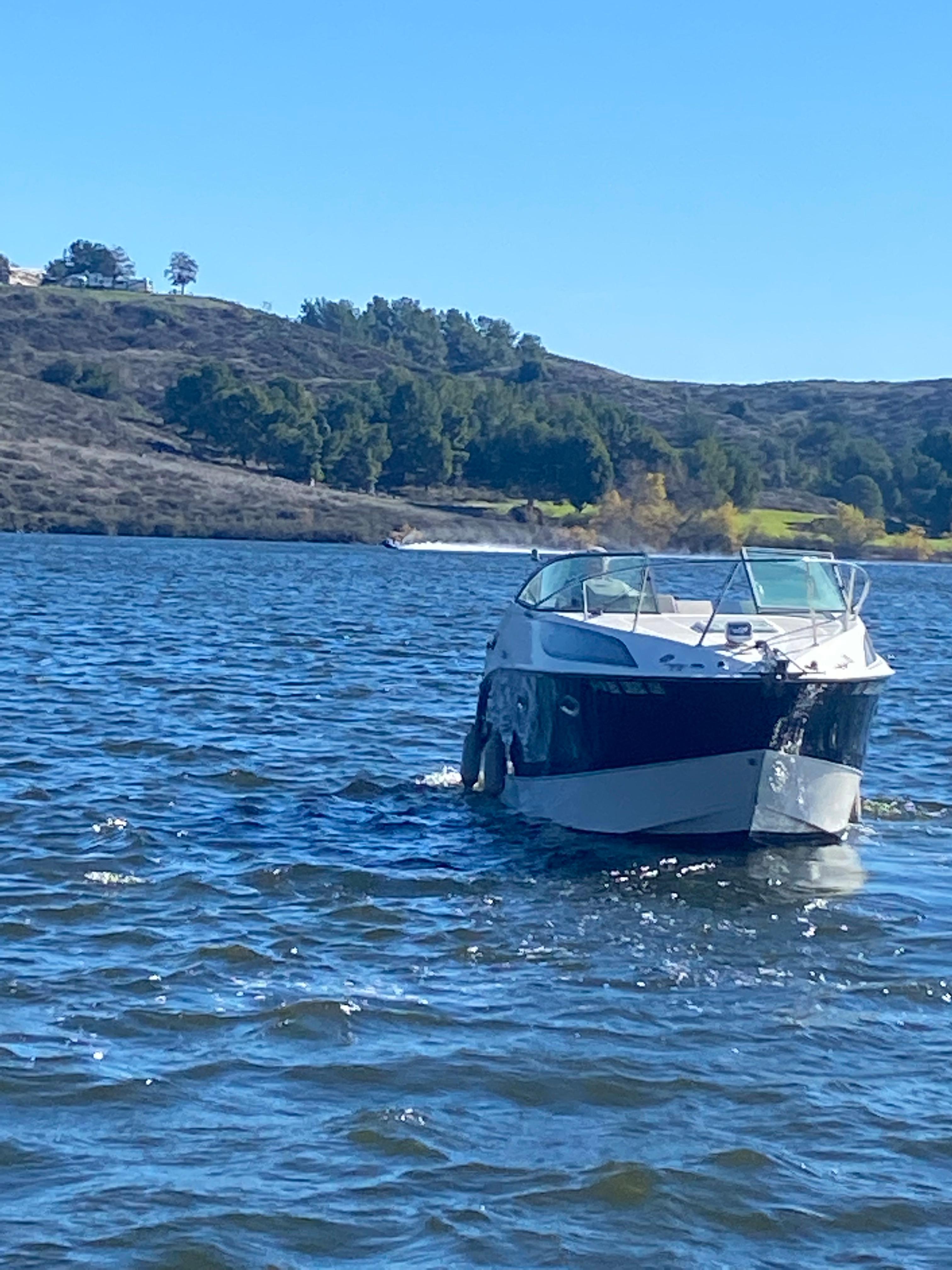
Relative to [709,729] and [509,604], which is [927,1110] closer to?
[709,729]

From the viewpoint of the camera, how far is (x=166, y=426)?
129125 millimetres

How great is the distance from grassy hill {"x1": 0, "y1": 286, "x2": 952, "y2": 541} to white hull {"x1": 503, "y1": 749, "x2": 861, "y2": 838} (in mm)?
86666

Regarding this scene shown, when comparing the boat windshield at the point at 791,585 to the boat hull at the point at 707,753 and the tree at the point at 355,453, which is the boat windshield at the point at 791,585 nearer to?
the boat hull at the point at 707,753

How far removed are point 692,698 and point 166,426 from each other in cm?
11823

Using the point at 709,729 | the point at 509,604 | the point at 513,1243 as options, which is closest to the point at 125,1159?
the point at 513,1243

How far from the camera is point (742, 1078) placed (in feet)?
31.7

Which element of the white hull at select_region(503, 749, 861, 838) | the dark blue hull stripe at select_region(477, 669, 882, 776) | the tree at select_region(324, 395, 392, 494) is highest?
the tree at select_region(324, 395, 392, 494)

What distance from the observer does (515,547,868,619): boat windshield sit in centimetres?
1592

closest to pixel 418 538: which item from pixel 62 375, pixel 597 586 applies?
pixel 62 375

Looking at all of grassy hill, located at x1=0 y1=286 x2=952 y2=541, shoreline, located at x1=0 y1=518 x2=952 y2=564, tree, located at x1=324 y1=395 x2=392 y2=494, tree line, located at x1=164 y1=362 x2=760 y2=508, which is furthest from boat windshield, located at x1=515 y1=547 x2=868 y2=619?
tree, located at x1=324 y1=395 x2=392 y2=494

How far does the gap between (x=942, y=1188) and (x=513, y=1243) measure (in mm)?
1997

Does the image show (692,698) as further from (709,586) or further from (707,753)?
(709,586)

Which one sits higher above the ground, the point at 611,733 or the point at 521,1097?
the point at 611,733

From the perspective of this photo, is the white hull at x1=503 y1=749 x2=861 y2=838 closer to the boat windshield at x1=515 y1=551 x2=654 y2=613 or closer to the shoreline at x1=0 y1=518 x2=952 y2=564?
the boat windshield at x1=515 y1=551 x2=654 y2=613
